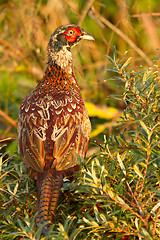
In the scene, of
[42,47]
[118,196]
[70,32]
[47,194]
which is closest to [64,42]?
[70,32]

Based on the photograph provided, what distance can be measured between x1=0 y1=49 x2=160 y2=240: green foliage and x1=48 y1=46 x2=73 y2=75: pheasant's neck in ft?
4.49

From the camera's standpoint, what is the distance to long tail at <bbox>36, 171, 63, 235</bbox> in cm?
216

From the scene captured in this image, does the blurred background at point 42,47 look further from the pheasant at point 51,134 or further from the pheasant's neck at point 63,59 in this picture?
the pheasant at point 51,134

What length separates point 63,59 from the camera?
3607 mm

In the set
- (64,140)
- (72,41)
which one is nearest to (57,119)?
(64,140)

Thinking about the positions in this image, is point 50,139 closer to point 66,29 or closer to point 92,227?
point 92,227

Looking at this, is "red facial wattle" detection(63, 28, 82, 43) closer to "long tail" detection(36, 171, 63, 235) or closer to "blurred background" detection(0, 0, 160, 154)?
"blurred background" detection(0, 0, 160, 154)

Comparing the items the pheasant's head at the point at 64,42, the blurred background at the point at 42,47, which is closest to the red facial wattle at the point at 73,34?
the pheasant's head at the point at 64,42

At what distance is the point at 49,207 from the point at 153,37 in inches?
183

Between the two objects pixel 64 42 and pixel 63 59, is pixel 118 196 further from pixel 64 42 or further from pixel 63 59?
pixel 64 42

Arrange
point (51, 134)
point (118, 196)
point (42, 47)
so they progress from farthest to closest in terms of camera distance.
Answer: point (42, 47)
point (51, 134)
point (118, 196)

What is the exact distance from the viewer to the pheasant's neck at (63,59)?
141 inches

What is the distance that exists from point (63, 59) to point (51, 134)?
1107 mm

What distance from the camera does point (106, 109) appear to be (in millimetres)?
6371
